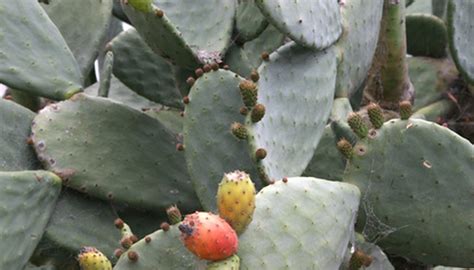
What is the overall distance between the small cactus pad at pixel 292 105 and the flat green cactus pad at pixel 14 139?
471mm

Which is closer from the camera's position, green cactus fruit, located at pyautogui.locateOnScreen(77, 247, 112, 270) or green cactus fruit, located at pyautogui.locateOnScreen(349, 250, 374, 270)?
green cactus fruit, located at pyautogui.locateOnScreen(77, 247, 112, 270)

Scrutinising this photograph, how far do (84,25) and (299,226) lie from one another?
2.82 ft

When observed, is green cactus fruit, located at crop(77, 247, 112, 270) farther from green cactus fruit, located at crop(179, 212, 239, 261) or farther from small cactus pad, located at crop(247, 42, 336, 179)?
small cactus pad, located at crop(247, 42, 336, 179)

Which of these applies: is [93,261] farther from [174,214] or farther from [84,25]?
[84,25]

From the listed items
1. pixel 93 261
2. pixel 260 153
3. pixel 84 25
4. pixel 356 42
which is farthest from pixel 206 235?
pixel 84 25

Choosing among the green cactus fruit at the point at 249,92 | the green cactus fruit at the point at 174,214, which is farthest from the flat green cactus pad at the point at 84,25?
the green cactus fruit at the point at 174,214

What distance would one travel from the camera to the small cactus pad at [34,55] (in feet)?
6.04

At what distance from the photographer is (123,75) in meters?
2.21

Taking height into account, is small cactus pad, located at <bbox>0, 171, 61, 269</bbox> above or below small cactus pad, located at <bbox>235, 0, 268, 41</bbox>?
below

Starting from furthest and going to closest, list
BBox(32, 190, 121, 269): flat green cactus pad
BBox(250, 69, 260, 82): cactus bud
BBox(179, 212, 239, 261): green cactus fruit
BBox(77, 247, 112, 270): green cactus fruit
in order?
1. BBox(32, 190, 121, 269): flat green cactus pad
2. BBox(250, 69, 260, 82): cactus bud
3. BBox(77, 247, 112, 270): green cactus fruit
4. BBox(179, 212, 239, 261): green cactus fruit

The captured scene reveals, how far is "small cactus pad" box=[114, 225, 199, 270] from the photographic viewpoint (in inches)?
56.5

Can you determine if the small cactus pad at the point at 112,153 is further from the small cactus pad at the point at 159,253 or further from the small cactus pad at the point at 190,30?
the small cactus pad at the point at 159,253

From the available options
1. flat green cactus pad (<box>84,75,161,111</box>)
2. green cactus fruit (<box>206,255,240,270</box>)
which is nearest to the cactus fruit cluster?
green cactus fruit (<box>206,255,240,270</box>)

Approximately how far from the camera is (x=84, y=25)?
2.07m
